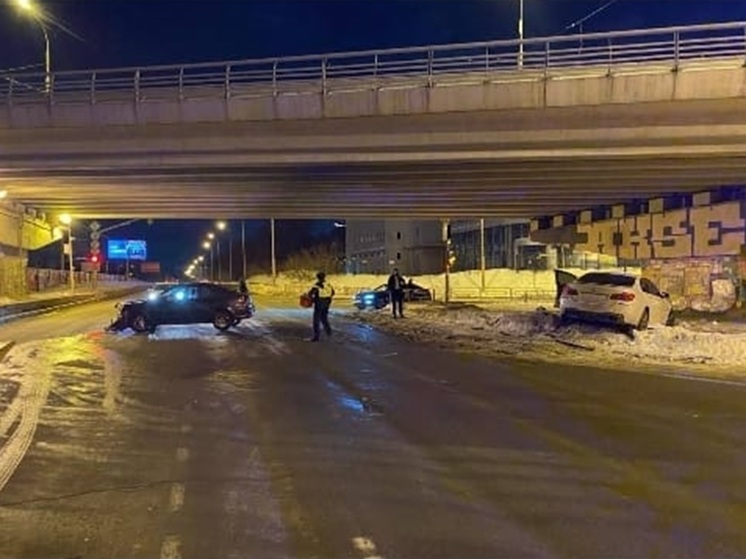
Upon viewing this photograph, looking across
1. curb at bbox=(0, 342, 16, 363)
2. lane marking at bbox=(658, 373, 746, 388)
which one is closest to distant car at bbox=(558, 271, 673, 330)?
lane marking at bbox=(658, 373, 746, 388)

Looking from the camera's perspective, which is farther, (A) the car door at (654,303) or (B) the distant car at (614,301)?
(A) the car door at (654,303)

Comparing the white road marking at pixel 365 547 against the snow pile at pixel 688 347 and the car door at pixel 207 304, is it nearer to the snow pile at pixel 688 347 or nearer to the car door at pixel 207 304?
the snow pile at pixel 688 347

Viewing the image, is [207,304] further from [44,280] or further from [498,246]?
[498,246]

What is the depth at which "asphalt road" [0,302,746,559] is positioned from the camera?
237 inches

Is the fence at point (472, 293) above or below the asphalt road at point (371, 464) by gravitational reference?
below

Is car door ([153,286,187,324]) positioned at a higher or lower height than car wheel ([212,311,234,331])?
higher

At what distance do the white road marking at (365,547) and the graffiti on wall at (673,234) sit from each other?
3241cm

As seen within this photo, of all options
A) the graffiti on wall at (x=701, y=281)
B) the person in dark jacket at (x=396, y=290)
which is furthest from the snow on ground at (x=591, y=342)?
the graffiti on wall at (x=701, y=281)

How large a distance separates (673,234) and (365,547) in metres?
36.7

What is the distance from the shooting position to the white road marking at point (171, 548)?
5.64 metres

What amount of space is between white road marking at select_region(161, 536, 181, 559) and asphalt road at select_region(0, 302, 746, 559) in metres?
0.02

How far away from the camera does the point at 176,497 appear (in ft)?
23.5

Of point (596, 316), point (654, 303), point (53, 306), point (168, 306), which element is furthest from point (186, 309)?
point (53, 306)

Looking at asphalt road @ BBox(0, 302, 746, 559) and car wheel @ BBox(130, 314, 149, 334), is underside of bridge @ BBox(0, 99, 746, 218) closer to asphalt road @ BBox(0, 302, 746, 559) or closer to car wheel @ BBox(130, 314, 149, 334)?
car wheel @ BBox(130, 314, 149, 334)
